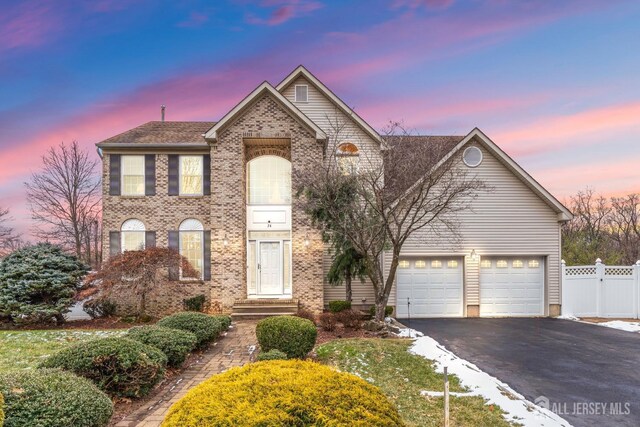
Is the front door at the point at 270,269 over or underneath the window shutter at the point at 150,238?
underneath

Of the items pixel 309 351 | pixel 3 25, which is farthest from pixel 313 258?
pixel 3 25

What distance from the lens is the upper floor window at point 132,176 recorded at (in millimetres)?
15820

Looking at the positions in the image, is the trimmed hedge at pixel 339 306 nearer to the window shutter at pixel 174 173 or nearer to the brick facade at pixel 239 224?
the brick facade at pixel 239 224

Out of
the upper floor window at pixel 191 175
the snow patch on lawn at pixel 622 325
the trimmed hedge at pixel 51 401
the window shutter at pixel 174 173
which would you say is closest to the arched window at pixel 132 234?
the window shutter at pixel 174 173

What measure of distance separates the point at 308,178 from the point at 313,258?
4.32 m

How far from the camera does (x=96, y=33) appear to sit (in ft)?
42.4

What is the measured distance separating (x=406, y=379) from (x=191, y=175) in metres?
12.6

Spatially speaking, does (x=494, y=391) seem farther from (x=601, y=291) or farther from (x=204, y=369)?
(x=601, y=291)

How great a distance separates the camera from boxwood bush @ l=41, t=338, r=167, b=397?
5.54 meters

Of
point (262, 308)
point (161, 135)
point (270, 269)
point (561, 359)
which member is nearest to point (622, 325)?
point (561, 359)

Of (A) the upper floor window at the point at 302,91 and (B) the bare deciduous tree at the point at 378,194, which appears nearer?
(B) the bare deciduous tree at the point at 378,194

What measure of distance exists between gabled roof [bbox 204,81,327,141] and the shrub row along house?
42 millimetres

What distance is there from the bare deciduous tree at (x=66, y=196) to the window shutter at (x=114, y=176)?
46.2ft

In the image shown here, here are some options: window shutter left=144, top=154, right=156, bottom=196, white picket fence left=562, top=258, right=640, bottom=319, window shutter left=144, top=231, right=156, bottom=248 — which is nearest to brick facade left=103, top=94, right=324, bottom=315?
window shutter left=144, top=231, right=156, bottom=248
